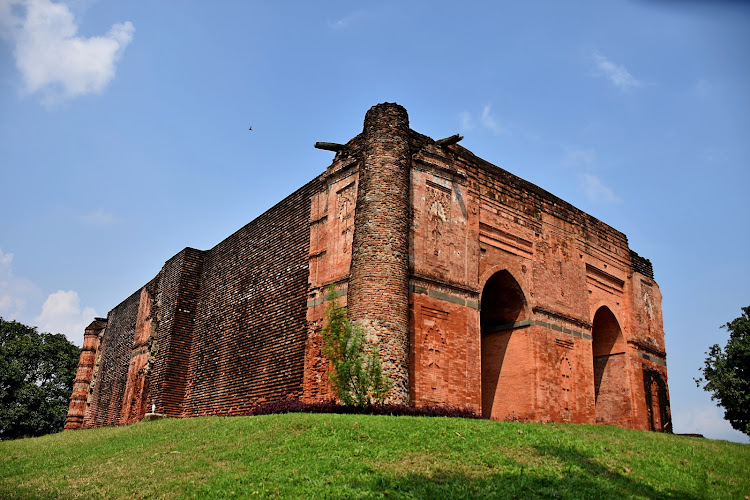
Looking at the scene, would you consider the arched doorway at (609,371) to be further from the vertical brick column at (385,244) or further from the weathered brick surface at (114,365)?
the weathered brick surface at (114,365)

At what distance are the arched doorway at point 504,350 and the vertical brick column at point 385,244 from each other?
11.9 feet

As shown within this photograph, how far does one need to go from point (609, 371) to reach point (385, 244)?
9.27 metres

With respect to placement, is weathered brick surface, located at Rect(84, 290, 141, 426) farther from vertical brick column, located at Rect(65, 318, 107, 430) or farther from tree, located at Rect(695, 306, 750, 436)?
tree, located at Rect(695, 306, 750, 436)

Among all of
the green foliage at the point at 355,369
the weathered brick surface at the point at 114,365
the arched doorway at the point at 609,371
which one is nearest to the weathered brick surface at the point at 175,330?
the weathered brick surface at the point at 114,365

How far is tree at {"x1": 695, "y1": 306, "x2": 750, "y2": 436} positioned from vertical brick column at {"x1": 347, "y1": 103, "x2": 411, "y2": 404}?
15.0 metres

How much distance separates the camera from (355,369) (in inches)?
429

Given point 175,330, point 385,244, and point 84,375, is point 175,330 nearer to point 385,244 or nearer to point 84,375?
point 385,244

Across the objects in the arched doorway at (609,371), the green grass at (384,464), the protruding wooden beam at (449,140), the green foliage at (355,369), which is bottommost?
the green grass at (384,464)

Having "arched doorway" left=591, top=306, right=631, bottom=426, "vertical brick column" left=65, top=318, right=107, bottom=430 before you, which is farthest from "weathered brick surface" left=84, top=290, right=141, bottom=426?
"arched doorway" left=591, top=306, right=631, bottom=426

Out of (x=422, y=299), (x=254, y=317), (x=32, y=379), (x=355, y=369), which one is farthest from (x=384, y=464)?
(x=32, y=379)

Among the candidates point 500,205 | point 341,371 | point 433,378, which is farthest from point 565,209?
point 341,371

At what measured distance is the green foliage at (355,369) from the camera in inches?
425

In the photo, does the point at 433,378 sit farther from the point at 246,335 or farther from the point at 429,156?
the point at 246,335

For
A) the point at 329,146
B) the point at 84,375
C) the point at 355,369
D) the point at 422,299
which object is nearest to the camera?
the point at 355,369
